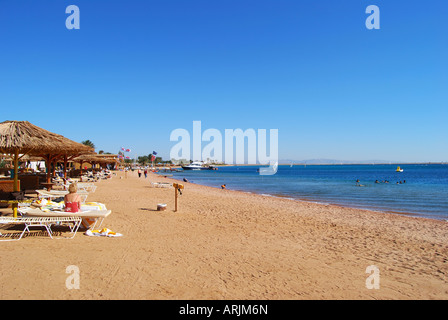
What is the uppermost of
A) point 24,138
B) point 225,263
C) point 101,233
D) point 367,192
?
point 24,138

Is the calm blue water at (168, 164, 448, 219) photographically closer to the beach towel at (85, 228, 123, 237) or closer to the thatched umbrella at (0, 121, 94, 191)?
the beach towel at (85, 228, 123, 237)

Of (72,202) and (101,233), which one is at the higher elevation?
(72,202)

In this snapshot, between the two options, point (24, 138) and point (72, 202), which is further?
point (24, 138)

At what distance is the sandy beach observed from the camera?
3.78 metres

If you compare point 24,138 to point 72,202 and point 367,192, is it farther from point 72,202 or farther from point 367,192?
point 367,192

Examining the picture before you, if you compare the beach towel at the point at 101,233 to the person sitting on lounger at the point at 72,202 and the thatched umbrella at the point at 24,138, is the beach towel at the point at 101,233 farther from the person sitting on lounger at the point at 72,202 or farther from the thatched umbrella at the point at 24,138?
the thatched umbrella at the point at 24,138

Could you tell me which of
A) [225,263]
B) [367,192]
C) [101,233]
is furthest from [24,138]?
[367,192]

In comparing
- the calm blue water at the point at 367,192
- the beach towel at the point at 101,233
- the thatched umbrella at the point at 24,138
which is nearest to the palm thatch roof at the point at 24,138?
the thatched umbrella at the point at 24,138

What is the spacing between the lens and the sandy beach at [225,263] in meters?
3.78

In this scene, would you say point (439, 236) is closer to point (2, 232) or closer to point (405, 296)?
point (405, 296)

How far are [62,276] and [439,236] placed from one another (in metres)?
9.03

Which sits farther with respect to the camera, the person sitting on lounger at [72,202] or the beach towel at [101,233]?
the person sitting on lounger at [72,202]

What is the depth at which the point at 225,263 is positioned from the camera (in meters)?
4.90
